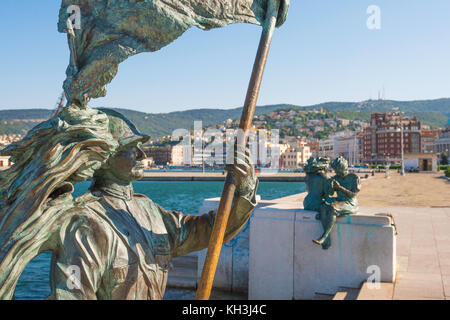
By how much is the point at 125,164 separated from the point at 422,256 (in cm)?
615

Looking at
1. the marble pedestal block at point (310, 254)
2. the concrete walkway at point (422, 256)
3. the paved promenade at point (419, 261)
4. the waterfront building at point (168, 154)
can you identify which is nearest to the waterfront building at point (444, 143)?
the waterfront building at point (168, 154)

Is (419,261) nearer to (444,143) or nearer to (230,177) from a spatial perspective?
(230,177)

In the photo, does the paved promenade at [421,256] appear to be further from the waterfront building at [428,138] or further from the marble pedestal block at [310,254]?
the waterfront building at [428,138]

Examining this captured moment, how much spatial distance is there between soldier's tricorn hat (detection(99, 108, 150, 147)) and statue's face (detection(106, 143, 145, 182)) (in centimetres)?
3

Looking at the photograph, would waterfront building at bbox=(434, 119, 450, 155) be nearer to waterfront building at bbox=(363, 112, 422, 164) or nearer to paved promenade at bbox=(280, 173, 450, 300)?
waterfront building at bbox=(363, 112, 422, 164)

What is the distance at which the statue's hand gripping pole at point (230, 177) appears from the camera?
171 cm

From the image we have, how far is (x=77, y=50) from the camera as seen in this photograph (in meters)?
1.61

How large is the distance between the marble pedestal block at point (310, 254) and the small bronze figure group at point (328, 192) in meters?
0.11

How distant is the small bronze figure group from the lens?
539 centimetres

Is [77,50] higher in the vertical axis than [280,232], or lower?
higher
